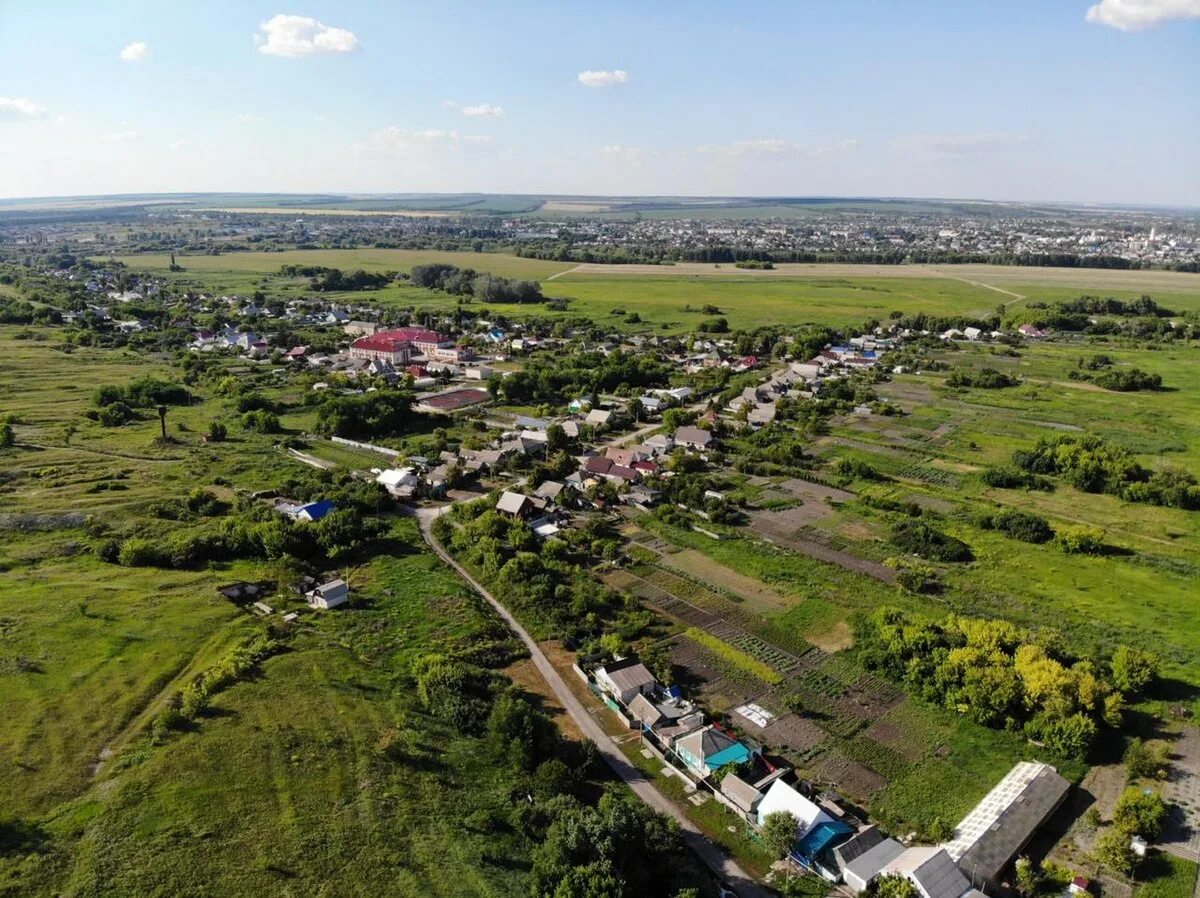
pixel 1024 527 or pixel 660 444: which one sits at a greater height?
pixel 660 444

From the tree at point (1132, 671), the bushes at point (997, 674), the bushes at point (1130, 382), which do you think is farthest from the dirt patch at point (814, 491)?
the bushes at point (1130, 382)

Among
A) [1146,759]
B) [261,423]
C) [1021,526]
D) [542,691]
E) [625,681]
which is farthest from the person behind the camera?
[261,423]

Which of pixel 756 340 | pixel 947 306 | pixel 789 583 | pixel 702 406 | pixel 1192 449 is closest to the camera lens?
pixel 789 583

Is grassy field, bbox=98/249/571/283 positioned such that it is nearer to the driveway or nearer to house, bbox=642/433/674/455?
house, bbox=642/433/674/455

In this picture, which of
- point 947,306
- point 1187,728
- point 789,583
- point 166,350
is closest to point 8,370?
point 166,350

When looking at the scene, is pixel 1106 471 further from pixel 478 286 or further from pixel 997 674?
pixel 478 286

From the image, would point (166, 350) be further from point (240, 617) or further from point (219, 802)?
point (219, 802)

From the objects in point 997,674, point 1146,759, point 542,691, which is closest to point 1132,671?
point 1146,759

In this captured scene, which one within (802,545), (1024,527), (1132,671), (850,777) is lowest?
(850,777)
